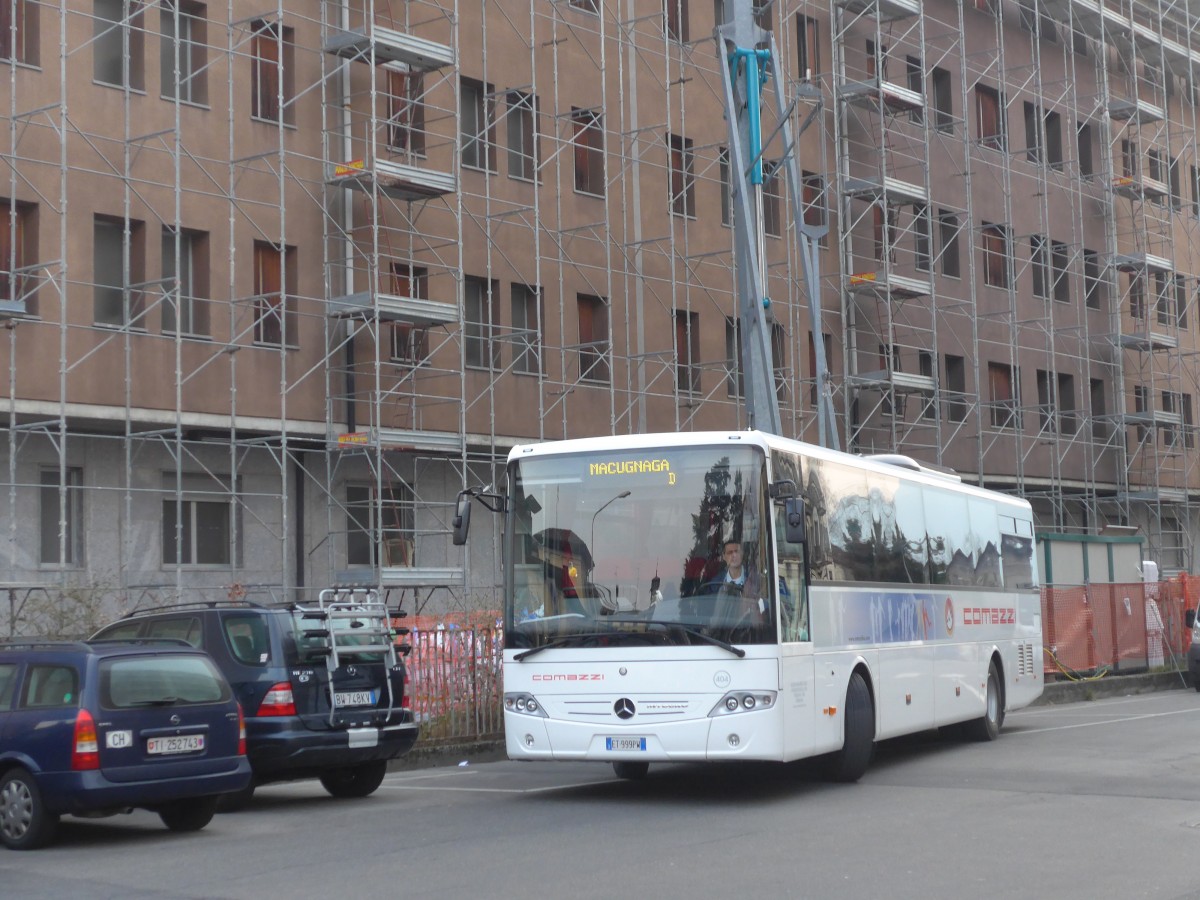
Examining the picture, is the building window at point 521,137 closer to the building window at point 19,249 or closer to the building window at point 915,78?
the building window at point 19,249

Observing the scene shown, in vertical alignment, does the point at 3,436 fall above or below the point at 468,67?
below

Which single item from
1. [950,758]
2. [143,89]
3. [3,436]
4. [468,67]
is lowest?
[950,758]

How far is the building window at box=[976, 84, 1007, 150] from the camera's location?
44.5 m

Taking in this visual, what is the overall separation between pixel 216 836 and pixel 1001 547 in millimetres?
12115

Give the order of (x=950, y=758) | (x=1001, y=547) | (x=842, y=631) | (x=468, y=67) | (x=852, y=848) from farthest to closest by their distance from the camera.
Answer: (x=468, y=67), (x=1001, y=547), (x=950, y=758), (x=842, y=631), (x=852, y=848)

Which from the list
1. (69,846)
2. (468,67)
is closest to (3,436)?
(468,67)

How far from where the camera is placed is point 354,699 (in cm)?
1455

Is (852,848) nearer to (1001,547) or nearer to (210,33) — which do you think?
(1001,547)

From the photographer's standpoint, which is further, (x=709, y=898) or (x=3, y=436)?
(x=3, y=436)

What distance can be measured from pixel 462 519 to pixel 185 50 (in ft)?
49.8

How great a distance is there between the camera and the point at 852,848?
36.4ft

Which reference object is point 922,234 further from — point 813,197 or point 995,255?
point 995,255

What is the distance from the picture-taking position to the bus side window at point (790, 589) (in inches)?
546

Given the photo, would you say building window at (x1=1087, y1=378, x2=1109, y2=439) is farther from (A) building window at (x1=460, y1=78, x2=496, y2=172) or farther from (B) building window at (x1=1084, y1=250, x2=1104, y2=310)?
(A) building window at (x1=460, y1=78, x2=496, y2=172)
